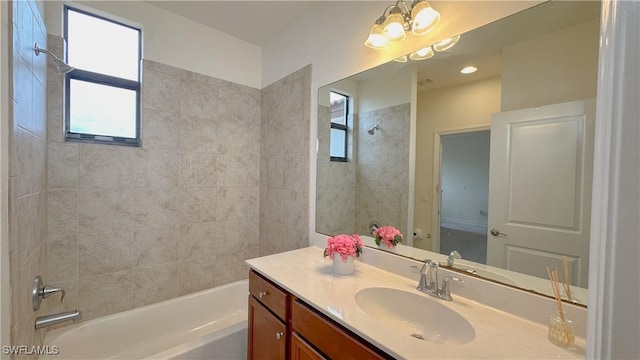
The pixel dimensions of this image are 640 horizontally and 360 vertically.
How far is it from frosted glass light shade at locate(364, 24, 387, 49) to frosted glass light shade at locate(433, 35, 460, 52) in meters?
0.29

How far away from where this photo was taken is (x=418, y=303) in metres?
1.12

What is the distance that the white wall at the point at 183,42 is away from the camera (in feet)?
5.82

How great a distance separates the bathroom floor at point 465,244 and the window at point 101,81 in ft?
7.27

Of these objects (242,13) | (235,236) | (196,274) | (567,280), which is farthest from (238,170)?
(567,280)

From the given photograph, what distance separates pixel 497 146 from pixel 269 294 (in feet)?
4.24

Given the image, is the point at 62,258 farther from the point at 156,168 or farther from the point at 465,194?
the point at 465,194

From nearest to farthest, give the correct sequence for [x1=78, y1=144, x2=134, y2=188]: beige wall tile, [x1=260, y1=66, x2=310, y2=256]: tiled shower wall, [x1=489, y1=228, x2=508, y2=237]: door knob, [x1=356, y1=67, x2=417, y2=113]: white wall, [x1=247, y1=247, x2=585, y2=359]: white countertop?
[x1=247, y1=247, x2=585, y2=359]: white countertop < [x1=489, y1=228, x2=508, y2=237]: door knob < [x1=356, y1=67, x2=417, y2=113]: white wall < [x1=78, y1=144, x2=134, y2=188]: beige wall tile < [x1=260, y1=66, x2=310, y2=256]: tiled shower wall

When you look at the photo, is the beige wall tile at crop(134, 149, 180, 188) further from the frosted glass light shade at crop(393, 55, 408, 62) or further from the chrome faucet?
the chrome faucet

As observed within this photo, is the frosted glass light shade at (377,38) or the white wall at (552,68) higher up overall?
the frosted glass light shade at (377,38)

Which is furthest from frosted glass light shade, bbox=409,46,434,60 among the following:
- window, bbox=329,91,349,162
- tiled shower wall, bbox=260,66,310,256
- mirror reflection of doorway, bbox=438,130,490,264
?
tiled shower wall, bbox=260,66,310,256

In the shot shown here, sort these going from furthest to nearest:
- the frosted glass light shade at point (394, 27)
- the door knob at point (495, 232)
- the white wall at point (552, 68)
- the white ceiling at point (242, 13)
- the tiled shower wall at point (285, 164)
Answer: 1. the tiled shower wall at point (285, 164)
2. the white ceiling at point (242, 13)
3. the frosted glass light shade at point (394, 27)
4. the door knob at point (495, 232)
5. the white wall at point (552, 68)

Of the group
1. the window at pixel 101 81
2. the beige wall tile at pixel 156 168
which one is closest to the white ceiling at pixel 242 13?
the window at pixel 101 81

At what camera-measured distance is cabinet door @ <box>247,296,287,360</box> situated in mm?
1218

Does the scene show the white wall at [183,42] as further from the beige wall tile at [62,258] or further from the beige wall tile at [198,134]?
the beige wall tile at [62,258]
